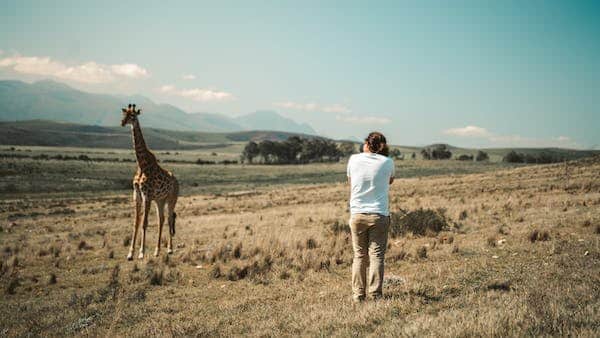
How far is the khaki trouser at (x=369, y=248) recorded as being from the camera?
6023 mm

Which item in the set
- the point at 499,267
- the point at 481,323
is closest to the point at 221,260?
the point at 499,267

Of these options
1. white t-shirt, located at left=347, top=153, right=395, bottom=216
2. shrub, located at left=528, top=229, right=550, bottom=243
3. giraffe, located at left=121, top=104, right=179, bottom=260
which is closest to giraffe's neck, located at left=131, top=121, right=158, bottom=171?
giraffe, located at left=121, top=104, right=179, bottom=260

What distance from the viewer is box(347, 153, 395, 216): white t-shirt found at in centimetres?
602

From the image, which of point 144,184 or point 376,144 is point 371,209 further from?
point 144,184

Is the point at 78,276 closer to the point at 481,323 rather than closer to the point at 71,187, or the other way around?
the point at 481,323

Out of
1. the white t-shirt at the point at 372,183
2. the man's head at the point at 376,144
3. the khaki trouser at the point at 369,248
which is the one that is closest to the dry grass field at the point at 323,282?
the khaki trouser at the point at 369,248

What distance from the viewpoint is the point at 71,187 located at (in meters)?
47.9

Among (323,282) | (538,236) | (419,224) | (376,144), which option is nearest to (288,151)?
(419,224)

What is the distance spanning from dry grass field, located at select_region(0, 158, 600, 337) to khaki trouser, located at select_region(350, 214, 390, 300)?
1.03ft

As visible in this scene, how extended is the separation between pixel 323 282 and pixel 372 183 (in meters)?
3.03

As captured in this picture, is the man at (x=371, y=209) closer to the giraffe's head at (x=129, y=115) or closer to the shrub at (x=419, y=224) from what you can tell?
the shrub at (x=419, y=224)

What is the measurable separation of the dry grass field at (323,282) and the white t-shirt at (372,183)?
1.44 meters

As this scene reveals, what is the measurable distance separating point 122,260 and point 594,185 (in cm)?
2375

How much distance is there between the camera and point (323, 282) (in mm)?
8102
